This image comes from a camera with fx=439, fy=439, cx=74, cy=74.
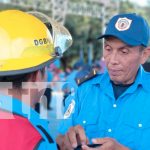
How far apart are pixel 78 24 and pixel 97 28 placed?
181cm

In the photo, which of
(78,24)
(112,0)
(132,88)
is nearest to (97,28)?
(78,24)

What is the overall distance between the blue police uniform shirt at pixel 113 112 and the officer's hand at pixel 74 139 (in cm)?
26

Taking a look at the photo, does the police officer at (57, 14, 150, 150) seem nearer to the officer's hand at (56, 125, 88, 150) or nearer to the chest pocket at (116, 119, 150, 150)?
the chest pocket at (116, 119, 150, 150)

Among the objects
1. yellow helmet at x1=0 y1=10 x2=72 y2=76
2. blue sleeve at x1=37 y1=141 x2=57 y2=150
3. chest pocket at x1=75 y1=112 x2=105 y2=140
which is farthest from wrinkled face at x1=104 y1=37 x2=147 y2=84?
blue sleeve at x1=37 y1=141 x2=57 y2=150

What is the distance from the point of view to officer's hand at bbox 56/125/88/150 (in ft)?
7.45

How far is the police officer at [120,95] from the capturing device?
255 centimetres

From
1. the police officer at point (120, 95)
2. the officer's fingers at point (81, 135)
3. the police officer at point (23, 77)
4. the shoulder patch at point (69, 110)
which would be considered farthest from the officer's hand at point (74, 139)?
the police officer at point (23, 77)

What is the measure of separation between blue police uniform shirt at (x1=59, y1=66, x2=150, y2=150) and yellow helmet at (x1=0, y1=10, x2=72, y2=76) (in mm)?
623

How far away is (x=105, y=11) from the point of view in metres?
16.2

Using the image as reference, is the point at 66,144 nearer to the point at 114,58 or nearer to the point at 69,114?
the point at 69,114

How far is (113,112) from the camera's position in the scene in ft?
8.57

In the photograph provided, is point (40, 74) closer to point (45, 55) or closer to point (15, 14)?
point (45, 55)

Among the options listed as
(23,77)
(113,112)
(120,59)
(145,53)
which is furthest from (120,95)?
(23,77)

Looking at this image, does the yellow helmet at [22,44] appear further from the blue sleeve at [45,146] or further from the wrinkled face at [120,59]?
the wrinkled face at [120,59]
